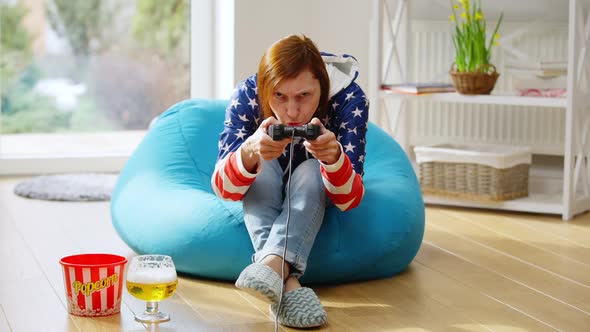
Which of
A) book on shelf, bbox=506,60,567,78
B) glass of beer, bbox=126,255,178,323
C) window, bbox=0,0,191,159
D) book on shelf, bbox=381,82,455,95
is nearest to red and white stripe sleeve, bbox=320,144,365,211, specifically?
glass of beer, bbox=126,255,178,323

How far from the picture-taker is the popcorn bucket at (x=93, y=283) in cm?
210

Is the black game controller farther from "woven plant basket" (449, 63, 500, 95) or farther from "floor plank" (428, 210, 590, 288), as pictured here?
"woven plant basket" (449, 63, 500, 95)

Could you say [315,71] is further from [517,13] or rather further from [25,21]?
[25,21]

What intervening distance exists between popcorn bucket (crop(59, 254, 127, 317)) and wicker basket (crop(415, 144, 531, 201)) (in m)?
1.75

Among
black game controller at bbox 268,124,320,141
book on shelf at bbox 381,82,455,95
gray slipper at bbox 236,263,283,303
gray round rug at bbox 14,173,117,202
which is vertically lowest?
gray round rug at bbox 14,173,117,202

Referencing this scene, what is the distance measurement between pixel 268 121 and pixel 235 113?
12.5 inches

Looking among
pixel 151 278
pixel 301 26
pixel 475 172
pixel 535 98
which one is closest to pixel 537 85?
pixel 535 98

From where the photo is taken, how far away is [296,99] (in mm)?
2229

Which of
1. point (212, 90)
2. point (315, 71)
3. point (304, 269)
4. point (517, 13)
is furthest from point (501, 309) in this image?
point (212, 90)

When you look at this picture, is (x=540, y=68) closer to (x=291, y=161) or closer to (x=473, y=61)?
(x=473, y=61)

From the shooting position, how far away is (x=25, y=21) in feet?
14.3

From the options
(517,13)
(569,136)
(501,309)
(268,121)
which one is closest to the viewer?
(268,121)

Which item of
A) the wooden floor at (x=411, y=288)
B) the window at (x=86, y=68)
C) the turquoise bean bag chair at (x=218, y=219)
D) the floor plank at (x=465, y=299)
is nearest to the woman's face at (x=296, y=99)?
the turquoise bean bag chair at (x=218, y=219)

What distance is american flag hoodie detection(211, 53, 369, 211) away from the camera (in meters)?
2.29
